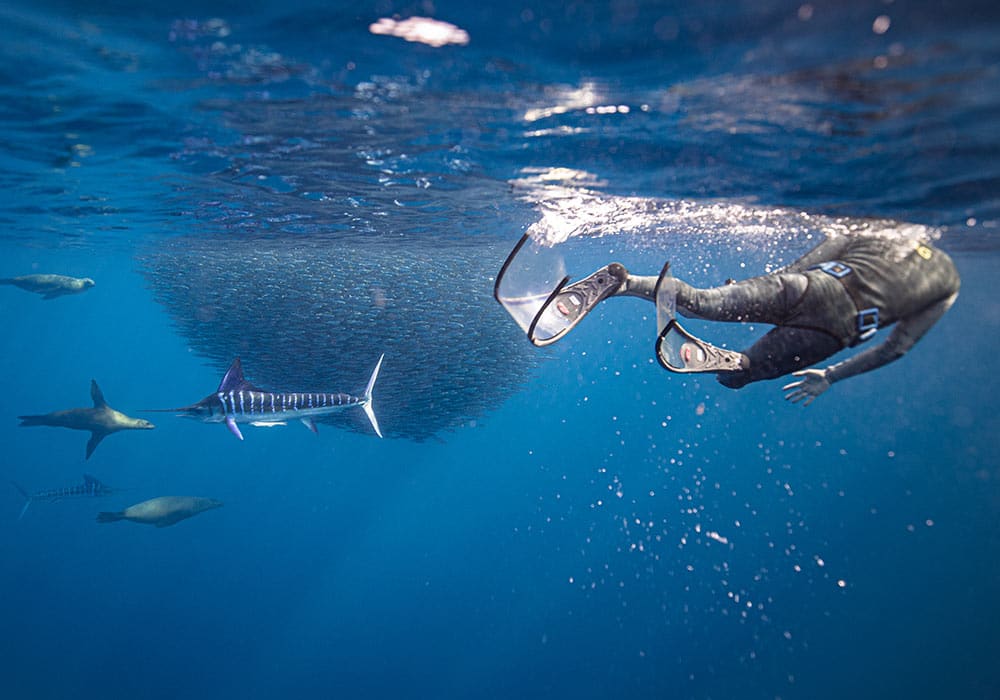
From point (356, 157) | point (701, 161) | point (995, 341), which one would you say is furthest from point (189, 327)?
point (995, 341)

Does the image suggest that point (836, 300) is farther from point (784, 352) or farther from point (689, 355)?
point (689, 355)

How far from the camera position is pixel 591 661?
20766 mm

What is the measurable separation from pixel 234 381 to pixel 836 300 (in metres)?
8.48

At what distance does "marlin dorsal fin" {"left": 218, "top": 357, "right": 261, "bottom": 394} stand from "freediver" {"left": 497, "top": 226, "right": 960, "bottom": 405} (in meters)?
6.25

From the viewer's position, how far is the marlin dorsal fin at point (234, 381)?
8.52m

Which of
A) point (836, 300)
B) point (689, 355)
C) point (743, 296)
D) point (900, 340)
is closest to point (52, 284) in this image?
point (689, 355)

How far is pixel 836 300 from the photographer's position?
4.00m

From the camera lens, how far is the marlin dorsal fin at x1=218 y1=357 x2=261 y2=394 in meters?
8.52

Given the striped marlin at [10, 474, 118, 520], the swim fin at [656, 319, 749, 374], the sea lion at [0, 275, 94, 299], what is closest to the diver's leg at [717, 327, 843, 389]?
the swim fin at [656, 319, 749, 374]

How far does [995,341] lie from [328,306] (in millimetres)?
64791

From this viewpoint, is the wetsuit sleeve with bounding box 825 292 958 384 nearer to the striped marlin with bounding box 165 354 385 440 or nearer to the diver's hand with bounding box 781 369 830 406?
the diver's hand with bounding box 781 369 830 406

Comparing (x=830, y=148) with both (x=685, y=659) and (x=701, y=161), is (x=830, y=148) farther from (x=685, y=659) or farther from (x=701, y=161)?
(x=685, y=659)

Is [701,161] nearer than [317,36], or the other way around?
[317,36]

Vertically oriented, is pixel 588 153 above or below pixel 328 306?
above
